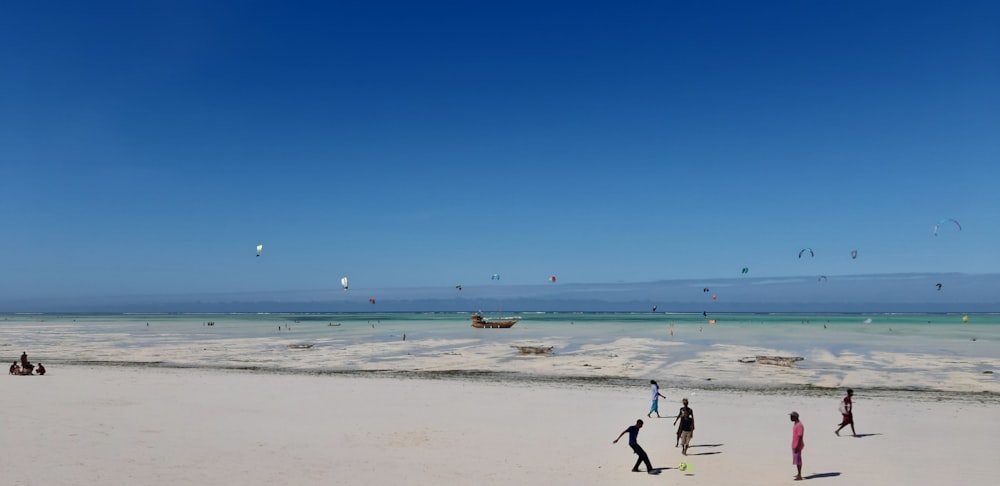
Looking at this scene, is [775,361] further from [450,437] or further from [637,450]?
[637,450]

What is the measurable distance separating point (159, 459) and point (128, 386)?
15749 mm

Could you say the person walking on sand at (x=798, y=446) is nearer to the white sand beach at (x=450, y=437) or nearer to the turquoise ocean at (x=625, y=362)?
the white sand beach at (x=450, y=437)

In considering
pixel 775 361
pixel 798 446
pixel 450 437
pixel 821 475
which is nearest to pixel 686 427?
pixel 798 446

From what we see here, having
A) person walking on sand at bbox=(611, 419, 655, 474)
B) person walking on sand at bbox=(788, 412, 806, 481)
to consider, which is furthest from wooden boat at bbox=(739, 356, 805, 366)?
person walking on sand at bbox=(611, 419, 655, 474)

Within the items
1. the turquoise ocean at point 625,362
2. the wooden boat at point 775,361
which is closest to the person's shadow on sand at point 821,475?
the turquoise ocean at point 625,362

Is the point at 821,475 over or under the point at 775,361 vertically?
over

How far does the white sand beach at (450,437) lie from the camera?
14.5 metres

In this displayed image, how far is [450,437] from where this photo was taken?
1845cm

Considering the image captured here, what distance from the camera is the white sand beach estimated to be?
47.7 ft

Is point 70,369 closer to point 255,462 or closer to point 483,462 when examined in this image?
point 255,462

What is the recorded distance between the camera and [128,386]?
2864 centimetres

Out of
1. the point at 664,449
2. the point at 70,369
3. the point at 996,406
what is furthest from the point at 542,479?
the point at 70,369

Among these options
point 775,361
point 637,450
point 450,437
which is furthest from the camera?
point 775,361

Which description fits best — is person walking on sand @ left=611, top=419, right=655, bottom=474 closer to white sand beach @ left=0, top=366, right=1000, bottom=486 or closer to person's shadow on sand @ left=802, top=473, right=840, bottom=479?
white sand beach @ left=0, top=366, right=1000, bottom=486
